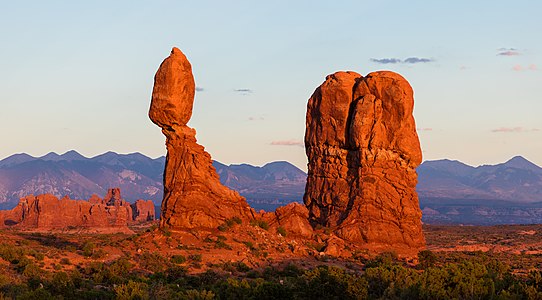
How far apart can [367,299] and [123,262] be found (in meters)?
15.3

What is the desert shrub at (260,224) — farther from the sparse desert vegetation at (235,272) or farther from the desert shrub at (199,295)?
the desert shrub at (199,295)

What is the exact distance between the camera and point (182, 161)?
49781 millimetres

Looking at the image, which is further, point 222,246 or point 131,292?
point 222,246

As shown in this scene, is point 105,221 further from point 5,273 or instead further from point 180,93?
point 5,273

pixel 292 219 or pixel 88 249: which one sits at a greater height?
pixel 292 219

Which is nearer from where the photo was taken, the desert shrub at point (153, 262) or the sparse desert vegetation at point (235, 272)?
the sparse desert vegetation at point (235, 272)

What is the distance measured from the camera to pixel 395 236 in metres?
53.4

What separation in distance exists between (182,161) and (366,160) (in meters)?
12.5

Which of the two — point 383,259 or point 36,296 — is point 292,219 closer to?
point 383,259

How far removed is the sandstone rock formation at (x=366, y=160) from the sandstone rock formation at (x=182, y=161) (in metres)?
8.46

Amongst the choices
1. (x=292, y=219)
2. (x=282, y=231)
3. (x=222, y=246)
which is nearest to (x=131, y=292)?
(x=222, y=246)

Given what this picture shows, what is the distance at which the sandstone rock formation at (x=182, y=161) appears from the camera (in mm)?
49344

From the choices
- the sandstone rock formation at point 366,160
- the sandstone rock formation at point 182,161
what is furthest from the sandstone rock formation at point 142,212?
the sandstone rock formation at point 182,161

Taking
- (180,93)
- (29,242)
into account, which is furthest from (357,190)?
(29,242)
